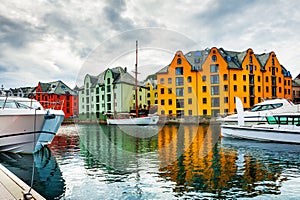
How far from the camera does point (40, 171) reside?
11.4 metres

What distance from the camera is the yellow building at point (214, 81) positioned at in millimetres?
49031

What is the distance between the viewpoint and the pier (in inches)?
201

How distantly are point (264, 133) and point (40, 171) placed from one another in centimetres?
1592

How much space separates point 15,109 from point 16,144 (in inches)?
84.0

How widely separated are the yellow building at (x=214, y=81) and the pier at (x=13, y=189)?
4459 cm

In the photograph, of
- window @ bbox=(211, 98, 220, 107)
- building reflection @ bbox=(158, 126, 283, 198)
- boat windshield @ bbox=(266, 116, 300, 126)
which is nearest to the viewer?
building reflection @ bbox=(158, 126, 283, 198)

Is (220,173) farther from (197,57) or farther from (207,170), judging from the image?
(197,57)

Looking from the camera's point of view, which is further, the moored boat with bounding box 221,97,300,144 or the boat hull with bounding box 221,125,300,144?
the moored boat with bounding box 221,97,300,144

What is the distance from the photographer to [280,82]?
56.9m

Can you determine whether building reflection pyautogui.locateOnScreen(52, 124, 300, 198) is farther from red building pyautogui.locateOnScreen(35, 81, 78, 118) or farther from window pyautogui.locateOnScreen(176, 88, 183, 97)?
red building pyautogui.locateOnScreen(35, 81, 78, 118)

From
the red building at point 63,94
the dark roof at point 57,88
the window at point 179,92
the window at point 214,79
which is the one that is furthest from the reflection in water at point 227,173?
the dark roof at point 57,88

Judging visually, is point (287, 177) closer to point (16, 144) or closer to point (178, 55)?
point (16, 144)

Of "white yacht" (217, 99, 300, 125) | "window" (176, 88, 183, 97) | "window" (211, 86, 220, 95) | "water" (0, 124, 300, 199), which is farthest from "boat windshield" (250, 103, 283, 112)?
"window" (176, 88, 183, 97)

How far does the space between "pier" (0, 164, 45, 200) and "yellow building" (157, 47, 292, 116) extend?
4459 cm
